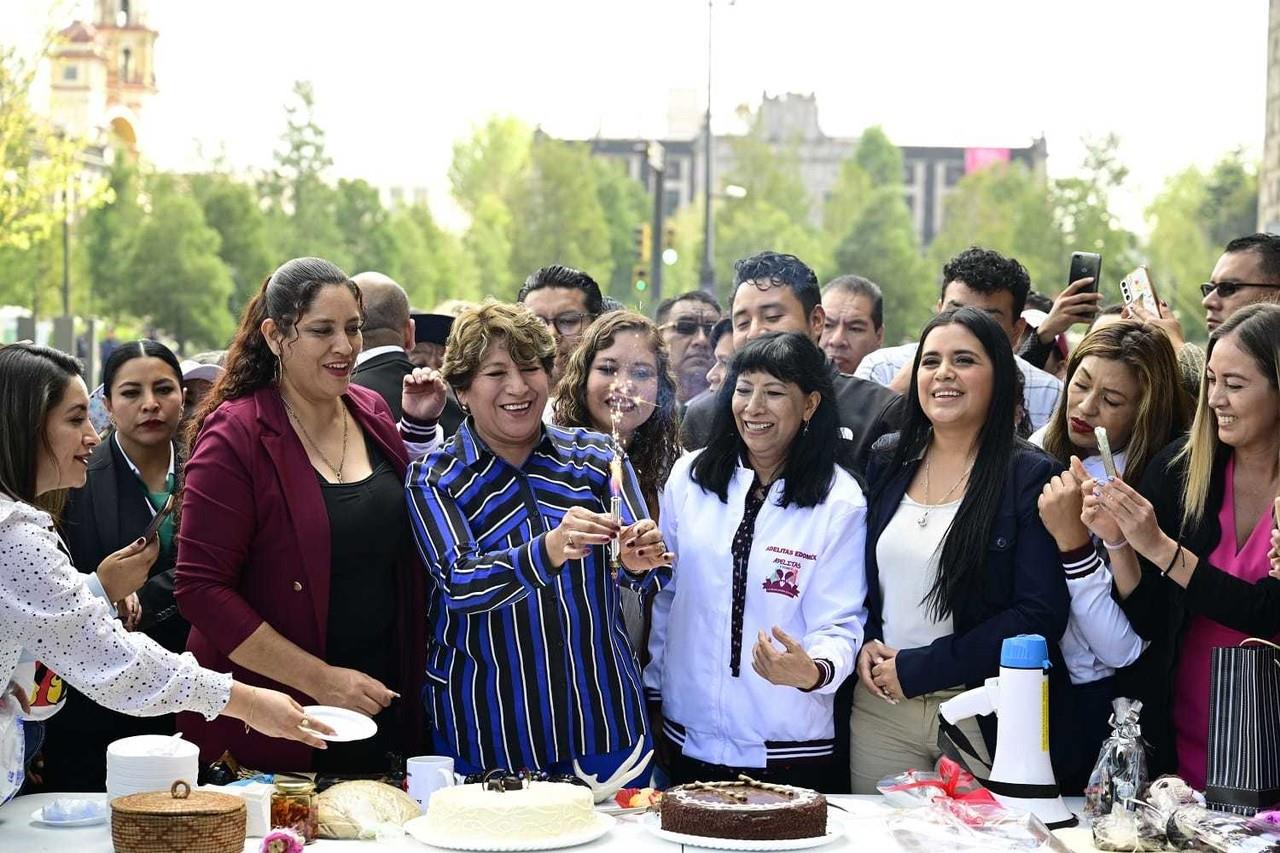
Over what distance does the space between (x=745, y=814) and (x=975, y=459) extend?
1.23 meters

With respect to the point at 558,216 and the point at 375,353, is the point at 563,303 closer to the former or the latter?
the point at 375,353

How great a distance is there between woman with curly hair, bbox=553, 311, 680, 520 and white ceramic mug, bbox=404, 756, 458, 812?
1.22m

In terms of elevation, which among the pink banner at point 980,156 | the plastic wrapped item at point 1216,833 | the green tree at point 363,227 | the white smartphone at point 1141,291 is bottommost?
the plastic wrapped item at point 1216,833

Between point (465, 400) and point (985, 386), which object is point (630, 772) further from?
point (985, 386)

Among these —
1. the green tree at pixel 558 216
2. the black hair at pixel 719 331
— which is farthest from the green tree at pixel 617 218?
the black hair at pixel 719 331

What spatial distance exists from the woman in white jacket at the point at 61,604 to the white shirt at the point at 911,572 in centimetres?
147

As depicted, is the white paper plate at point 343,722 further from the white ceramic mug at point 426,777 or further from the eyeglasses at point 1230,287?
the eyeglasses at point 1230,287

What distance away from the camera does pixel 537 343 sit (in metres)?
3.87

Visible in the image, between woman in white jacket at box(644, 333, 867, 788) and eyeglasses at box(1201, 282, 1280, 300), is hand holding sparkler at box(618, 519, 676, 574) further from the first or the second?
eyeglasses at box(1201, 282, 1280, 300)

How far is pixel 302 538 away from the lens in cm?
384

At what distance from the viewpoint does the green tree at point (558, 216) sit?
157ft

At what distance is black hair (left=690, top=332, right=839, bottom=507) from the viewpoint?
399 centimetres

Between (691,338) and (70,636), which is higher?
(691,338)

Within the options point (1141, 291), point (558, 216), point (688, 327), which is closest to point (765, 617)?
point (1141, 291)
